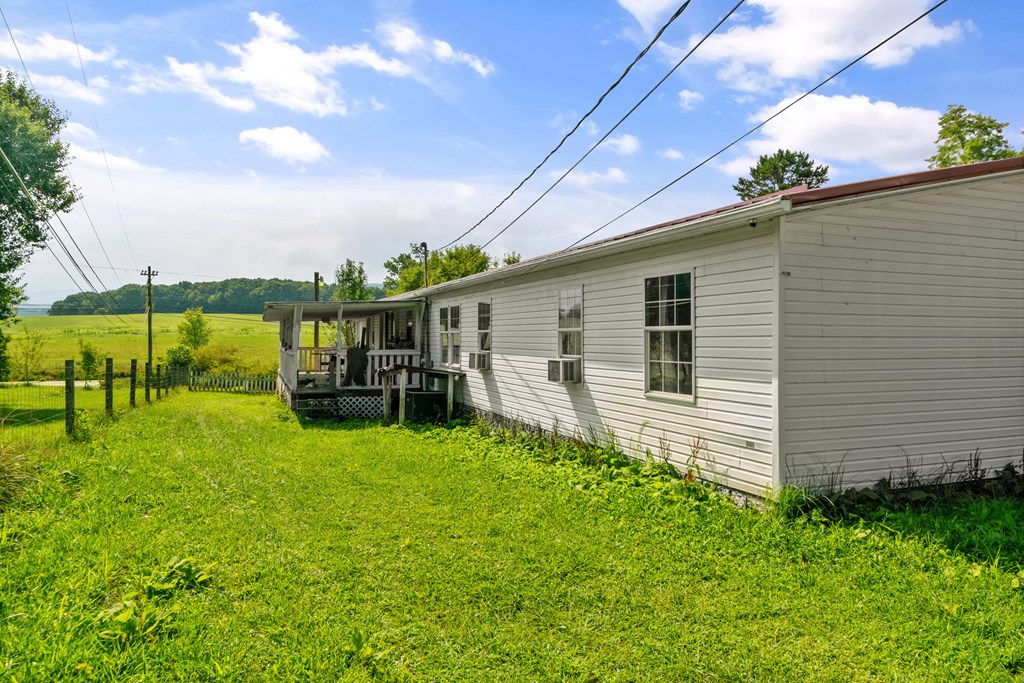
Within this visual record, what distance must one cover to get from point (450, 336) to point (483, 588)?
10.8 m

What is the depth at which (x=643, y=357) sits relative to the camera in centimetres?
771

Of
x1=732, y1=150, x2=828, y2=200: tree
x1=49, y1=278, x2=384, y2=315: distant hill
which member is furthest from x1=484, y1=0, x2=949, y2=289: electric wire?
x1=49, y1=278, x2=384, y2=315: distant hill

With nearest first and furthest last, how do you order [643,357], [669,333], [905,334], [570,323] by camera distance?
[905,334]
[669,333]
[643,357]
[570,323]

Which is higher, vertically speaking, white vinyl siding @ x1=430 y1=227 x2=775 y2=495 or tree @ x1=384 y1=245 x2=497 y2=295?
tree @ x1=384 y1=245 x2=497 y2=295

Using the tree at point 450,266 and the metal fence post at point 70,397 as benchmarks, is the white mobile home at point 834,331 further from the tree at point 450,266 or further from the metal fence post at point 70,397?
the tree at point 450,266

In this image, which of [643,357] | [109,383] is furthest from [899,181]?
[109,383]

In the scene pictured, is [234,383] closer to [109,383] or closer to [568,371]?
[109,383]

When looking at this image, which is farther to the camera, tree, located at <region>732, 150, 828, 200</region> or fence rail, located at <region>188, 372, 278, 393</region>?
tree, located at <region>732, 150, 828, 200</region>

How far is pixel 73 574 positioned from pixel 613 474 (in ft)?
17.9

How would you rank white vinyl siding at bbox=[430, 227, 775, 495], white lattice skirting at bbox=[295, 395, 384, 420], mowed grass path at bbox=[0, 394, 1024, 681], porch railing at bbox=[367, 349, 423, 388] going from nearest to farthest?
mowed grass path at bbox=[0, 394, 1024, 681]
white vinyl siding at bbox=[430, 227, 775, 495]
white lattice skirting at bbox=[295, 395, 384, 420]
porch railing at bbox=[367, 349, 423, 388]

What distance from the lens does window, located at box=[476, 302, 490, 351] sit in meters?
13.0

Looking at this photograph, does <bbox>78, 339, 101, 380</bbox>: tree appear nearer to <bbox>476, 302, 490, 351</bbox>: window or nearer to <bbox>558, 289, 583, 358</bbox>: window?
<bbox>476, 302, 490, 351</bbox>: window

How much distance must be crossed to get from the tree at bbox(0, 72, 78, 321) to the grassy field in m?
2.55

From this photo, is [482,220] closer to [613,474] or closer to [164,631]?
[613,474]
